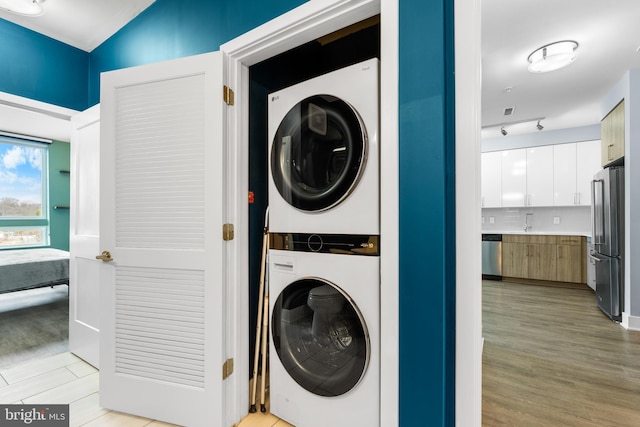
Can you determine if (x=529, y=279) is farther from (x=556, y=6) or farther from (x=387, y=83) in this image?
(x=387, y=83)

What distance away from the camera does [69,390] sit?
2004mm

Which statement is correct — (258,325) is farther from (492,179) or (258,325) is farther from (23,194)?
(23,194)

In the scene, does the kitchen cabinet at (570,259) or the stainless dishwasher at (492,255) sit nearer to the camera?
the kitchen cabinet at (570,259)

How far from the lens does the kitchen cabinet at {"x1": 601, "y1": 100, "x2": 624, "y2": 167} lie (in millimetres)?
3396

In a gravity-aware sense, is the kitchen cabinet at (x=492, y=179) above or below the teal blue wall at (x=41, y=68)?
below

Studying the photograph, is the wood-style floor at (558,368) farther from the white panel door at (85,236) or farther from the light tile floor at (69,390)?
the white panel door at (85,236)

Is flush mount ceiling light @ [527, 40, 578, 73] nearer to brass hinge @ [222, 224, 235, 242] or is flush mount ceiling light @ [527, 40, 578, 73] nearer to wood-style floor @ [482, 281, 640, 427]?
wood-style floor @ [482, 281, 640, 427]

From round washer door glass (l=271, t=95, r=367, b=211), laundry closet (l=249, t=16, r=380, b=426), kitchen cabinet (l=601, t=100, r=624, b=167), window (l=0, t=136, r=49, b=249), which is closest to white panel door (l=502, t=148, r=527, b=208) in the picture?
kitchen cabinet (l=601, t=100, r=624, b=167)

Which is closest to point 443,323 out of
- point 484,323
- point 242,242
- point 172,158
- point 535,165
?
point 242,242

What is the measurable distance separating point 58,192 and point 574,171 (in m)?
9.46

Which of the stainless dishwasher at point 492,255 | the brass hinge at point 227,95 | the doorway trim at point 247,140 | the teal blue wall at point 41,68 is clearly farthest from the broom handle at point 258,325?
the stainless dishwasher at point 492,255

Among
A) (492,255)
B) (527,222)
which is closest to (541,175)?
(527,222)

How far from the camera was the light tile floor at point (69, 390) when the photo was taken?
A: 1707 mm

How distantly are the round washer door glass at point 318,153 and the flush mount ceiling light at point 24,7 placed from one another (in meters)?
1.92
